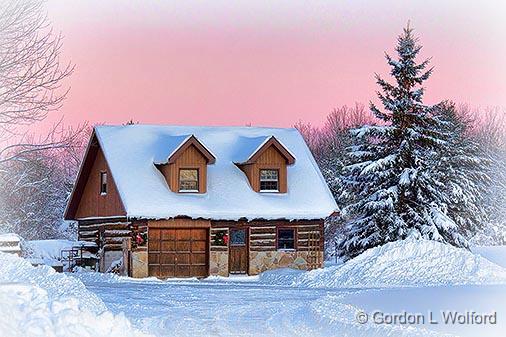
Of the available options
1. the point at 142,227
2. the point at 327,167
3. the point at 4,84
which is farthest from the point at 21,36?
the point at 327,167

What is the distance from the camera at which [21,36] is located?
27875mm

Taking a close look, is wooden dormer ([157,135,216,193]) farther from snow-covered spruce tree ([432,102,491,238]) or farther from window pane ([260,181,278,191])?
snow-covered spruce tree ([432,102,491,238])

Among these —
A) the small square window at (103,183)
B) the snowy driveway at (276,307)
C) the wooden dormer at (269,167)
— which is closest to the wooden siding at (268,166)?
the wooden dormer at (269,167)

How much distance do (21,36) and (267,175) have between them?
16315mm

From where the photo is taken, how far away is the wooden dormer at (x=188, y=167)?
3962cm

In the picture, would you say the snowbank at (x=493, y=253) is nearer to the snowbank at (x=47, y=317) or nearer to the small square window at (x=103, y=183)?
the small square window at (x=103, y=183)

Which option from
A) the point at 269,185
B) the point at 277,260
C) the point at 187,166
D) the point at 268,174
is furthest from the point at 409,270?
the point at 187,166

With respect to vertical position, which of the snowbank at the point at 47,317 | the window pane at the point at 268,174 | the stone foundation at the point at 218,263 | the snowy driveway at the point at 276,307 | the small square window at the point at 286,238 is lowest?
the snowy driveway at the point at 276,307

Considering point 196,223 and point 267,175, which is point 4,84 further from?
point 267,175

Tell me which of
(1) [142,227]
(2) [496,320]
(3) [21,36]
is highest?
(3) [21,36]

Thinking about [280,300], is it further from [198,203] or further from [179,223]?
[198,203]

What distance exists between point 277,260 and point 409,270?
857 centimetres

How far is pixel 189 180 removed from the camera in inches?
1590

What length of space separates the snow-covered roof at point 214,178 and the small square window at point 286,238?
1.04 metres
